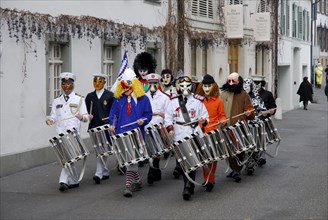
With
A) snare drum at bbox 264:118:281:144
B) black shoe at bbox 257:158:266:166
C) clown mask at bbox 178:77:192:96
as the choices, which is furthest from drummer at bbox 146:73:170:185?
black shoe at bbox 257:158:266:166

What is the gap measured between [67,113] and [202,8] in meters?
14.0

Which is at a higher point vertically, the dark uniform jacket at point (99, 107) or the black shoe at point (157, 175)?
the dark uniform jacket at point (99, 107)

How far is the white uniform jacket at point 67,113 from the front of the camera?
37.3ft

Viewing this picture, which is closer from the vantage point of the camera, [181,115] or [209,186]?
[181,115]

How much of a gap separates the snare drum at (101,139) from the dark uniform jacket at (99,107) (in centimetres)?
34

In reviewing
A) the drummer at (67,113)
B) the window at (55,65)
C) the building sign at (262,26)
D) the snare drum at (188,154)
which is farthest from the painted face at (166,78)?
the building sign at (262,26)

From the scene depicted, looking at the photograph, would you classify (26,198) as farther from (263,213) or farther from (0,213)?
(263,213)

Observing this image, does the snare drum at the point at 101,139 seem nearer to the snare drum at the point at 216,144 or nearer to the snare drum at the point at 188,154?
the snare drum at the point at 188,154

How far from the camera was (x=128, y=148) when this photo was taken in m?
10.5

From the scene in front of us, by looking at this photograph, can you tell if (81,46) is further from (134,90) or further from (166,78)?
(134,90)

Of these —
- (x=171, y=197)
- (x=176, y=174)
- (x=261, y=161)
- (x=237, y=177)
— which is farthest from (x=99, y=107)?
(x=261, y=161)

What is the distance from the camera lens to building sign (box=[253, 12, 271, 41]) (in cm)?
2914

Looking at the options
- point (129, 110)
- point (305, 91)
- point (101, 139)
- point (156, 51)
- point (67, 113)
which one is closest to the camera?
point (129, 110)

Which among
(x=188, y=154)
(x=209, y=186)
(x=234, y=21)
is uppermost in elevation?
(x=234, y=21)
